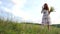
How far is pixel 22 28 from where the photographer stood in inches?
183

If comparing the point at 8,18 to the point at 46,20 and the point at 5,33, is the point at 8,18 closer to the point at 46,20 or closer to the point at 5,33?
the point at 5,33

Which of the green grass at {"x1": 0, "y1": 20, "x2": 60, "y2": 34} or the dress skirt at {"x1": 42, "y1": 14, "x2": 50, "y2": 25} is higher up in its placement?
the dress skirt at {"x1": 42, "y1": 14, "x2": 50, "y2": 25}

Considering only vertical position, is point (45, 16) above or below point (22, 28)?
above

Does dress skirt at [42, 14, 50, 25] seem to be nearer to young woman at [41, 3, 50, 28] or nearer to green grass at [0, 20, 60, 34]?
young woman at [41, 3, 50, 28]

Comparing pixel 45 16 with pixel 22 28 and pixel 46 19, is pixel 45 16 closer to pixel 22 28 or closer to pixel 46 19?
pixel 46 19

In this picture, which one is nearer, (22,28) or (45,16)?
(22,28)

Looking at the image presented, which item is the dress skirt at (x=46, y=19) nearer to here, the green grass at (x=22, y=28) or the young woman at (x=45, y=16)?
the young woman at (x=45, y=16)

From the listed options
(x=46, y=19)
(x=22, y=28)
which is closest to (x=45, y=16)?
(x=46, y=19)

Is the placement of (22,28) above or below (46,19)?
below

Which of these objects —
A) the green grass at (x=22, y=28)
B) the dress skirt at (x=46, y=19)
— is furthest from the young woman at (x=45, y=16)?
the green grass at (x=22, y=28)

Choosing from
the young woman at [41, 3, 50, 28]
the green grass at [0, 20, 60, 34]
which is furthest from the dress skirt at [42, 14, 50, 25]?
the green grass at [0, 20, 60, 34]

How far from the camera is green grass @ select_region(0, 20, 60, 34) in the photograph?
4.45 m

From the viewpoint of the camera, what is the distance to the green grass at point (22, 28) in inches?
175

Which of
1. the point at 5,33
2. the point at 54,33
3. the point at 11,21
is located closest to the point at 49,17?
the point at 54,33
